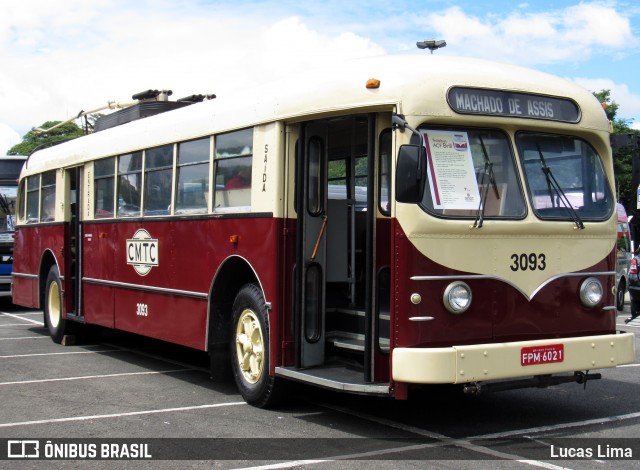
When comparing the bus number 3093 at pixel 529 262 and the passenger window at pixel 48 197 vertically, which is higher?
the passenger window at pixel 48 197

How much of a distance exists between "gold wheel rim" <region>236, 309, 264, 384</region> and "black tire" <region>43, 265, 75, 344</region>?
5.66 meters

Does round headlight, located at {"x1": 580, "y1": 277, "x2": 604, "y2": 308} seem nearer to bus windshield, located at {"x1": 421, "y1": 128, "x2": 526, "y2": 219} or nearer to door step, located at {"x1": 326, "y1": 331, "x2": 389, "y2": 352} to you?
bus windshield, located at {"x1": 421, "y1": 128, "x2": 526, "y2": 219}

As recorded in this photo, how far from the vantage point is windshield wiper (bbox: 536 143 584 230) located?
7.52 metres

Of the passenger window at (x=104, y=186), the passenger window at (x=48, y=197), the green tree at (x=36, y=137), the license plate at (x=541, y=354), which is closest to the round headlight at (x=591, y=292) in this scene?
the license plate at (x=541, y=354)

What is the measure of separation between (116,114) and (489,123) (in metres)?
6.96

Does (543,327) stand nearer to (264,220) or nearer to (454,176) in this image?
(454,176)

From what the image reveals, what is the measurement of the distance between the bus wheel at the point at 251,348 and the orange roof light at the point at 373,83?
228 cm

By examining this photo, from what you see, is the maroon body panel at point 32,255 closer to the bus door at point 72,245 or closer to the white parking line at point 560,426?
the bus door at point 72,245

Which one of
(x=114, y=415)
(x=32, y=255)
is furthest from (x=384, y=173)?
(x=32, y=255)

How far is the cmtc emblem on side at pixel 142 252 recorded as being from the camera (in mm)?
10547

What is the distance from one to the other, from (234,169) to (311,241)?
125 centimetres

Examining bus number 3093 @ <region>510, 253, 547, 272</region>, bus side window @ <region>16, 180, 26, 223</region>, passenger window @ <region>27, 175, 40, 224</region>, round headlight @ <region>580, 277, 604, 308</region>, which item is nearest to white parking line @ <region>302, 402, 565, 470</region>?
bus number 3093 @ <region>510, 253, 547, 272</region>

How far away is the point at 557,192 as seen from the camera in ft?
24.8

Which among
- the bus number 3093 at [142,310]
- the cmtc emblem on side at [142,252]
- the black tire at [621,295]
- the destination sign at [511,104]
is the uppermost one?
the destination sign at [511,104]
